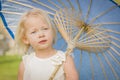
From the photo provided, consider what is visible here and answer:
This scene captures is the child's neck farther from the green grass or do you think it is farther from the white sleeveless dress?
the green grass

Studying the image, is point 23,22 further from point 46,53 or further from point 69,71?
point 69,71

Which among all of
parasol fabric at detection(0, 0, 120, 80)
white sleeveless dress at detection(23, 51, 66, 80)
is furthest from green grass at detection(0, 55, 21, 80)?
white sleeveless dress at detection(23, 51, 66, 80)

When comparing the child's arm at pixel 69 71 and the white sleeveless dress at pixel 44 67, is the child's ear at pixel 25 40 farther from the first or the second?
the child's arm at pixel 69 71

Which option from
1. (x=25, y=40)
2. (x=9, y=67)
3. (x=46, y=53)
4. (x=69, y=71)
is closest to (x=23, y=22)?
(x=25, y=40)

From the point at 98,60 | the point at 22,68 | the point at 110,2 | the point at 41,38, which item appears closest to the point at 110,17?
the point at 110,2

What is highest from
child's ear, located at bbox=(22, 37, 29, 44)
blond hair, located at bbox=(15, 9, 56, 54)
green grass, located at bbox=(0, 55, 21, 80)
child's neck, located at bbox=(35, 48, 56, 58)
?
blond hair, located at bbox=(15, 9, 56, 54)

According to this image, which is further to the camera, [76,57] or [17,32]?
[76,57]

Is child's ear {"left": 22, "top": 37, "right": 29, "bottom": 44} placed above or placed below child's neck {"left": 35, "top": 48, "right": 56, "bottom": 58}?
above

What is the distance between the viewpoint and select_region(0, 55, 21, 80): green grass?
126 inches

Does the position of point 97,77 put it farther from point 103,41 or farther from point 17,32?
point 17,32

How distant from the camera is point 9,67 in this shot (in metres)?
3.42

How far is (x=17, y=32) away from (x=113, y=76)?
1.91 feet

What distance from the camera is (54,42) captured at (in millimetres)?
2090

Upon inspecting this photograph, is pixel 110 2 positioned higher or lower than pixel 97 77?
higher
